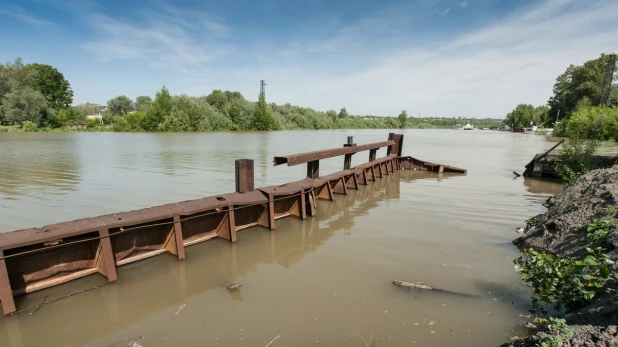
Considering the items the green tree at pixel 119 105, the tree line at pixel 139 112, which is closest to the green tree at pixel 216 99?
the tree line at pixel 139 112

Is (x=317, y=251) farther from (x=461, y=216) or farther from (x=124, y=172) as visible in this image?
(x=124, y=172)

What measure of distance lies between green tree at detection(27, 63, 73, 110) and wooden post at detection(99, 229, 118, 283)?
9841cm

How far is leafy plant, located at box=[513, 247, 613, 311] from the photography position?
334cm

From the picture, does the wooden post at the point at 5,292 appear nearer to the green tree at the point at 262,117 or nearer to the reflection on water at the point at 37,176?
the reflection on water at the point at 37,176

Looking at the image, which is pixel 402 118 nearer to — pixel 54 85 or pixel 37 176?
pixel 54 85

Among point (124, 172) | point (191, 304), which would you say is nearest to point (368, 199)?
point (191, 304)

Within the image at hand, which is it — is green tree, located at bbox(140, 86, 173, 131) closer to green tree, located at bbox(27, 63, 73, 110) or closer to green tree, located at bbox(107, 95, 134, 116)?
green tree, located at bbox(27, 63, 73, 110)

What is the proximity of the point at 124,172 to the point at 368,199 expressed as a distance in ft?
38.7

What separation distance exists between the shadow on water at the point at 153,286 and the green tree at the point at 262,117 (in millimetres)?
76072

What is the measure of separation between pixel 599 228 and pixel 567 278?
204cm

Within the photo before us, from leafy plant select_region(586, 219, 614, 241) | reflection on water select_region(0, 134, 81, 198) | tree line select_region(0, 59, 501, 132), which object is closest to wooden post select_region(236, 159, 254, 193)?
leafy plant select_region(586, 219, 614, 241)

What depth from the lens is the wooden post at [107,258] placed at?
4.53 metres

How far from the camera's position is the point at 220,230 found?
655 centimetres

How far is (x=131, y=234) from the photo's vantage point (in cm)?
523
